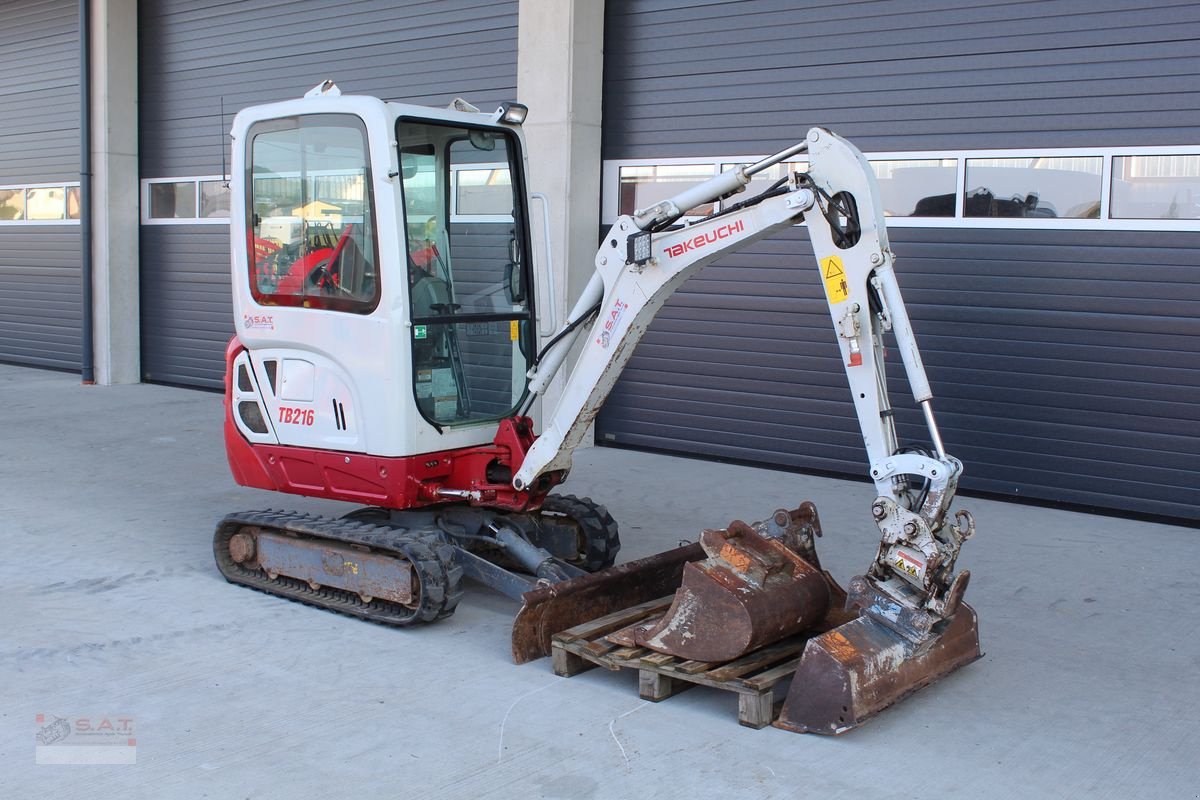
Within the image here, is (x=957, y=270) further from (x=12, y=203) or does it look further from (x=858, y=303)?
(x=12, y=203)

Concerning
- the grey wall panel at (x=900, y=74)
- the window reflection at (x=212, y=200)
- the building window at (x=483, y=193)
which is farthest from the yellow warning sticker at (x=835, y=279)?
the window reflection at (x=212, y=200)

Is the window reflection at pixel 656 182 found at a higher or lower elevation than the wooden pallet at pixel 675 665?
higher

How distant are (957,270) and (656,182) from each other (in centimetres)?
284

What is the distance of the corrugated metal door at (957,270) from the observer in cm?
805

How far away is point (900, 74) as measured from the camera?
8.99 metres

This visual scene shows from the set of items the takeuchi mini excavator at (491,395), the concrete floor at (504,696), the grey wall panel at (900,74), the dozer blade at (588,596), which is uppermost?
the grey wall panel at (900,74)

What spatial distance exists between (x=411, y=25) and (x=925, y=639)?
359 inches

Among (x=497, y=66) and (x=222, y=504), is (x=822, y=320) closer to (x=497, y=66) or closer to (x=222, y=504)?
(x=497, y=66)

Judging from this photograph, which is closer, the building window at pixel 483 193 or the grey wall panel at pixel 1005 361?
the building window at pixel 483 193

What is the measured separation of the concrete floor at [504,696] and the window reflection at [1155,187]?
2176mm

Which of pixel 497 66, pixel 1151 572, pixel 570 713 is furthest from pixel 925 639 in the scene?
pixel 497 66

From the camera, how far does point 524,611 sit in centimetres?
514

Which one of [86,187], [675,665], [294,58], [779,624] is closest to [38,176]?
[86,187]

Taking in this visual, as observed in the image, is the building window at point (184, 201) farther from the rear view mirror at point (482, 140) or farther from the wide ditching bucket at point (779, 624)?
the wide ditching bucket at point (779, 624)
